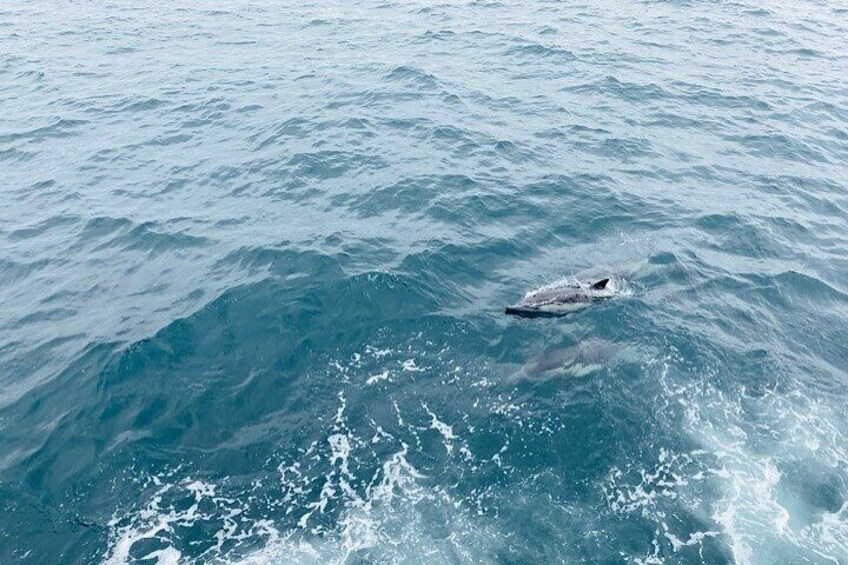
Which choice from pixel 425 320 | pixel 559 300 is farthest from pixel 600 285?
pixel 425 320

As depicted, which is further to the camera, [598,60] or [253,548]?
[598,60]

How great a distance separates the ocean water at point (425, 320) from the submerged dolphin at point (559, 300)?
647 millimetres

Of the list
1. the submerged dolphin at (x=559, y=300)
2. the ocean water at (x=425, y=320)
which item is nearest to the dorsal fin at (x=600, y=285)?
the submerged dolphin at (x=559, y=300)

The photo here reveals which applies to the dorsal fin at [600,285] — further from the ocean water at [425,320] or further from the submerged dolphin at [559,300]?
the ocean water at [425,320]

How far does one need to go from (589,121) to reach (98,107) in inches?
1852

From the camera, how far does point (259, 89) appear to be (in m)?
61.4

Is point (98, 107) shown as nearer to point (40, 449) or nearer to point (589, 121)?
point (40, 449)

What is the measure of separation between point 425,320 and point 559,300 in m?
7.31

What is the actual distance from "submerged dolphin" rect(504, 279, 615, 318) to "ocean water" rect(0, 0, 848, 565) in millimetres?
647

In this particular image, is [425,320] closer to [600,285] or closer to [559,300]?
[559,300]

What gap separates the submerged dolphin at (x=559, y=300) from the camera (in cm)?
3216

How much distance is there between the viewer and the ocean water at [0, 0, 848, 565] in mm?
24078

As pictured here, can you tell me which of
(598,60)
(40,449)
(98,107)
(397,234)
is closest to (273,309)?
(397,234)

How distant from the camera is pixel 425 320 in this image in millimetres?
32344
